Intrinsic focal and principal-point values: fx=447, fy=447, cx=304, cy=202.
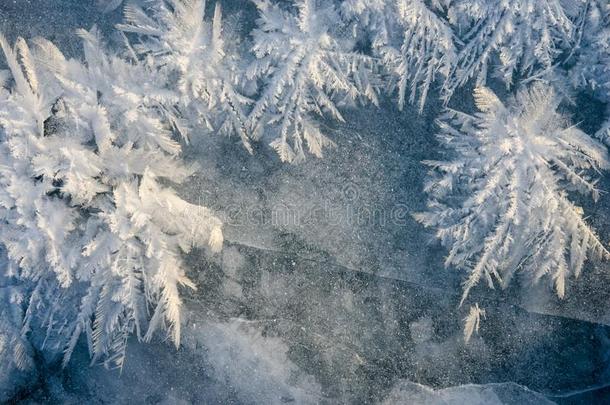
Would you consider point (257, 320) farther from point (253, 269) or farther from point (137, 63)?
point (137, 63)

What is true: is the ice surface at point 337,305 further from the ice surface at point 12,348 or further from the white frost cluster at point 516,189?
the white frost cluster at point 516,189

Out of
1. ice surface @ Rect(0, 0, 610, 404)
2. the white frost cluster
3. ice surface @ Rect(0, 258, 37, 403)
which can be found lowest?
ice surface @ Rect(0, 258, 37, 403)

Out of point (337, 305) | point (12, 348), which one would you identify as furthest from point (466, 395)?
point (12, 348)

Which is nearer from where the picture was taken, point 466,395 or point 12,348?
point 12,348

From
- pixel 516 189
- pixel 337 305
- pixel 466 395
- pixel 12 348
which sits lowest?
pixel 12 348

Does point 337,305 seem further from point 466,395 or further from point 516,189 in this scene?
point 516,189

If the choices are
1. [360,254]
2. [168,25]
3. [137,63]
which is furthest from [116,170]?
[360,254]

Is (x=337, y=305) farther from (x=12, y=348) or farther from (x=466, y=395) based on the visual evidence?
(x=12, y=348)

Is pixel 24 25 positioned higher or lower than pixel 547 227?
higher

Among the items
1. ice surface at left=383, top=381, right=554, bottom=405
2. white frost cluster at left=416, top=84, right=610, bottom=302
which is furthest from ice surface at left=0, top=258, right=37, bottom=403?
white frost cluster at left=416, top=84, right=610, bottom=302

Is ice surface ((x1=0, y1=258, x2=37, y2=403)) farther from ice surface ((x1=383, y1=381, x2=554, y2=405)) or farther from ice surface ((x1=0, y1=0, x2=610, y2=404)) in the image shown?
ice surface ((x1=383, y1=381, x2=554, y2=405))

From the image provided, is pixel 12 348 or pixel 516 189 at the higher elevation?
pixel 516 189
